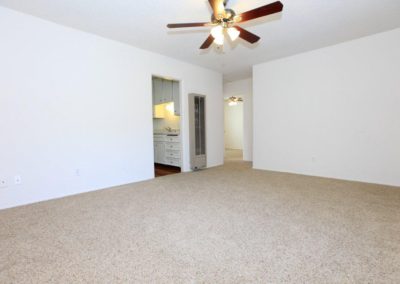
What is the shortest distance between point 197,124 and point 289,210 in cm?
319

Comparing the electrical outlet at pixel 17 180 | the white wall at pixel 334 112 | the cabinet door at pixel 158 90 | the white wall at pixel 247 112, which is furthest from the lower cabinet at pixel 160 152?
the electrical outlet at pixel 17 180

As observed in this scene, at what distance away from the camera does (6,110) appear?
8.96ft

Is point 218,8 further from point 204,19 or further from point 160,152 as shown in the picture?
point 160,152

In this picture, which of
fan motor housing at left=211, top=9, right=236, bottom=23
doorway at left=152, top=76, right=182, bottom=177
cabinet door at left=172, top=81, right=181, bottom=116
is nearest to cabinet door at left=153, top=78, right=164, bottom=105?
doorway at left=152, top=76, right=182, bottom=177

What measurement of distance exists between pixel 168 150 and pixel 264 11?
4.15 metres

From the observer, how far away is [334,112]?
4137 millimetres

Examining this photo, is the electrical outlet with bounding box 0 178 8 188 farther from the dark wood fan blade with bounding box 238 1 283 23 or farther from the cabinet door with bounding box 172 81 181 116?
the dark wood fan blade with bounding box 238 1 283 23

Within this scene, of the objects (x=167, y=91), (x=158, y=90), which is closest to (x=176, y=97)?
(x=167, y=91)

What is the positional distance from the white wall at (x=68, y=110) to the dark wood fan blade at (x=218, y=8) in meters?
2.25

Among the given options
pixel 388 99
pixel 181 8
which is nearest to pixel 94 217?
pixel 181 8

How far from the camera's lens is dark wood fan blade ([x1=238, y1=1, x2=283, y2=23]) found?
200cm

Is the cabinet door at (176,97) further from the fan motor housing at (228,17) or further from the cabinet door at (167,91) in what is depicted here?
the fan motor housing at (228,17)

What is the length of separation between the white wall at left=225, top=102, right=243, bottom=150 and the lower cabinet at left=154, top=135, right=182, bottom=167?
16.3 feet

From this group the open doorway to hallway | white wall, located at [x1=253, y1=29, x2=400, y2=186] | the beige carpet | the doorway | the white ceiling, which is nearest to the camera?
the beige carpet
